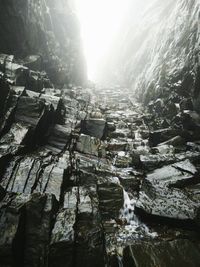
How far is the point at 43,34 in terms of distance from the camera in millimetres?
30750

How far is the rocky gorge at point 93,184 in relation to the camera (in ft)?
24.5

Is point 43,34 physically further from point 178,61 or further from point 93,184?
point 93,184

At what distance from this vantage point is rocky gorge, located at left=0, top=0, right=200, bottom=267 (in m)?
7.48

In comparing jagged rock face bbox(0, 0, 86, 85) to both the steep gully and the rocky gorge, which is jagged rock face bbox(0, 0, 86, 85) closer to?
the steep gully

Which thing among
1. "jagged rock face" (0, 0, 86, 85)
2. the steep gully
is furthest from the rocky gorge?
"jagged rock face" (0, 0, 86, 85)

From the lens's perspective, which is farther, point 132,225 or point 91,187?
point 91,187

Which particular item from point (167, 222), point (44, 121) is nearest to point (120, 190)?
point (167, 222)

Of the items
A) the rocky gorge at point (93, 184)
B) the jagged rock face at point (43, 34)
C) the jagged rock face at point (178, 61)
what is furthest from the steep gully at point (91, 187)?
the jagged rock face at point (43, 34)

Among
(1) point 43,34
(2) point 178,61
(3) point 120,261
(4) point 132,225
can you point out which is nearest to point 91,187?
(4) point 132,225

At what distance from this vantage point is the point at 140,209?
34.0 ft

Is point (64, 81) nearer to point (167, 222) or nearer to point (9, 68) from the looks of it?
point (9, 68)

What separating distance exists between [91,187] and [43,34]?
969 inches

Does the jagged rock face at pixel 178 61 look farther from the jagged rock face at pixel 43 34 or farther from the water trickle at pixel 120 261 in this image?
the water trickle at pixel 120 261

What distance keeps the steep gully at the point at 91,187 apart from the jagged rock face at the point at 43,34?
570 centimetres
